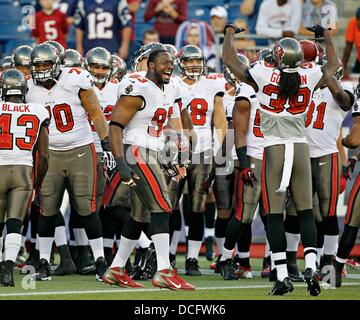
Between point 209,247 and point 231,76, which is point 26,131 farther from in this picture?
point 209,247

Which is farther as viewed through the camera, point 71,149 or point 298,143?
point 71,149

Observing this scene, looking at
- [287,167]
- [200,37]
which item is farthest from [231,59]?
[200,37]

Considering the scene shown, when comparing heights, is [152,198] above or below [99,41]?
below

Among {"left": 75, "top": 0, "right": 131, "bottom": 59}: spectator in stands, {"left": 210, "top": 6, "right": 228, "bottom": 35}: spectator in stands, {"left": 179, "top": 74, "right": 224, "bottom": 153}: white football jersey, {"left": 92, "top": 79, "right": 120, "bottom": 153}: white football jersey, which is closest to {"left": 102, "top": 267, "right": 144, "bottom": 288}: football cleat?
{"left": 92, "top": 79, "right": 120, "bottom": 153}: white football jersey

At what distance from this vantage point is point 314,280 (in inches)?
308

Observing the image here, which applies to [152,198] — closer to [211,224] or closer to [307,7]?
[211,224]

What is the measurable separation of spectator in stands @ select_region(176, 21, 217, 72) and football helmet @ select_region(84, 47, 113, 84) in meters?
3.33

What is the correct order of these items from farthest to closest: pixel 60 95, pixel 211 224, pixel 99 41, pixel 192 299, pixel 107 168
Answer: pixel 99 41, pixel 211 224, pixel 107 168, pixel 60 95, pixel 192 299

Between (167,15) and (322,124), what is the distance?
17.3ft

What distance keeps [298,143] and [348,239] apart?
109 cm

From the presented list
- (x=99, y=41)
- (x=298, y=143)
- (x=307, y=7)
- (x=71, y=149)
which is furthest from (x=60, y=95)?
(x=307, y=7)

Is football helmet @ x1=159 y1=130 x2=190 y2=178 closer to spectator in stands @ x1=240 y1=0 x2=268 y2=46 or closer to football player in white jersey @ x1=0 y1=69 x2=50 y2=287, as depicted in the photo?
football player in white jersey @ x1=0 y1=69 x2=50 y2=287

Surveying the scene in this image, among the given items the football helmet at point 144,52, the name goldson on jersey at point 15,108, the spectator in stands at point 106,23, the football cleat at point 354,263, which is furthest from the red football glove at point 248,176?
the spectator in stands at point 106,23

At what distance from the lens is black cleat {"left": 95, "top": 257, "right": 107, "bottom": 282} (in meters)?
9.19
